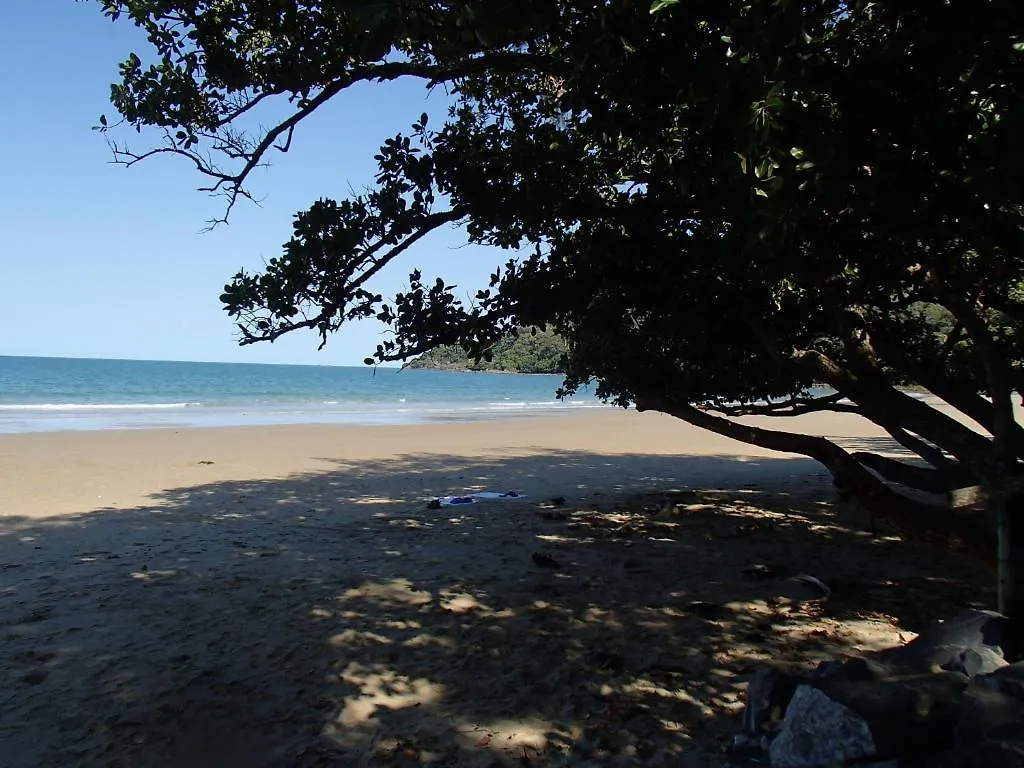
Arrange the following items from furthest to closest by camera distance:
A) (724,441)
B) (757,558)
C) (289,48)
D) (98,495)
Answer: (724,441) → (98,495) → (757,558) → (289,48)

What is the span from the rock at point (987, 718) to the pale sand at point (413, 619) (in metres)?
1.17

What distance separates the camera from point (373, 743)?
3525 mm

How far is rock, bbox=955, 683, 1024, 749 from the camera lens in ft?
7.70

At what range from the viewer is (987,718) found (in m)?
2.43

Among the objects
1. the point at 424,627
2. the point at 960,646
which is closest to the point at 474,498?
the point at 424,627

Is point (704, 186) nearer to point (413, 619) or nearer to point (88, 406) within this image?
point (413, 619)

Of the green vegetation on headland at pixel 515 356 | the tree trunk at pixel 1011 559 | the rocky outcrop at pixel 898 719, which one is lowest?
the rocky outcrop at pixel 898 719

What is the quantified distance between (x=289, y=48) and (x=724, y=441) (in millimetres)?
17488

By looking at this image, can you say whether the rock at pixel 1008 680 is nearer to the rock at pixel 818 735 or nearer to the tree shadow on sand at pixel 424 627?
the rock at pixel 818 735

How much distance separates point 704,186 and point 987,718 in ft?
9.76

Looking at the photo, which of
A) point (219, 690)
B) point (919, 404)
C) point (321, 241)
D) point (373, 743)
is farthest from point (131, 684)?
point (919, 404)

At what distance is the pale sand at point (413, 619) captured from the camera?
3.62 m

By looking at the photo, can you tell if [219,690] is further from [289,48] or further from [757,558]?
[757,558]

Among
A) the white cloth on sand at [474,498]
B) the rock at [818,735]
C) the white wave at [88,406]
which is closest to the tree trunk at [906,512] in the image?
the rock at [818,735]
